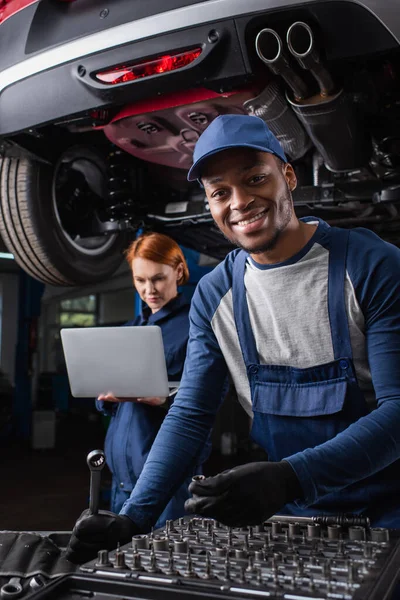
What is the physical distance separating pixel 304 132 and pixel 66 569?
1697 millimetres

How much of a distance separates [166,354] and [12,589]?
149cm

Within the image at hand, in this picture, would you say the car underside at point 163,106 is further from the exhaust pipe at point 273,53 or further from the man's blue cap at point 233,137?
the man's blue cap at point 233,137

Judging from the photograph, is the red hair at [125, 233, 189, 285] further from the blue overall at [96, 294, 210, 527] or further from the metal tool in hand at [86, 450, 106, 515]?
the metal tool in hand at [86, 450, 106, 515]

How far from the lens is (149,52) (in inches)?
65.1

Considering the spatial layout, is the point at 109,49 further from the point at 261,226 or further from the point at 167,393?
the point at 167,393

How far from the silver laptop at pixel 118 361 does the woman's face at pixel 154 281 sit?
337 mm

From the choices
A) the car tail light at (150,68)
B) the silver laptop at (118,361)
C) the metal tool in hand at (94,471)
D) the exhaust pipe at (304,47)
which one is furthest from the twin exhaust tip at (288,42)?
the metal tool in hand at (94,471)

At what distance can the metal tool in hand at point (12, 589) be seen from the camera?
2.39 ft

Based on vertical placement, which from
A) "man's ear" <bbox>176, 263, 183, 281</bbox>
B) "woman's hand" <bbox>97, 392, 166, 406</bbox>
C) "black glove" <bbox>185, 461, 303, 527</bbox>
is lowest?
"black glove" <bbox>185, 461, 303, 527</bbox>

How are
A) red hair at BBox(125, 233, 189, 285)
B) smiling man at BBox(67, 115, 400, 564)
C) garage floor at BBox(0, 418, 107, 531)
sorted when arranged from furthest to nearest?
garage floor at BBox(0, 418, 107, 531) → red hair at BBox(125, 233, 189, 285) → smiling man at BBox(67, 115, 400, 564)

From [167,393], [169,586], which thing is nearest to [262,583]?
[169,586]

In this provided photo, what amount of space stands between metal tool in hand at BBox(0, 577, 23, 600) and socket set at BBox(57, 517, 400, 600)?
0.09 metres

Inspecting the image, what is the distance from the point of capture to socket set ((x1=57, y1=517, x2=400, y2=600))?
0.67 meters

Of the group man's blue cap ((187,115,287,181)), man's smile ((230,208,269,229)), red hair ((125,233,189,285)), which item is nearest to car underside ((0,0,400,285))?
red hair ((125,233,189,285))
